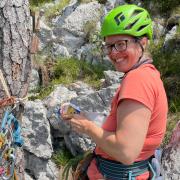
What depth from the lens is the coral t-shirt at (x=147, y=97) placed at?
2174mm

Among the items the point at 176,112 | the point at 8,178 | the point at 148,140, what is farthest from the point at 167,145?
the point at 148,140

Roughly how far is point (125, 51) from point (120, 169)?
69 centimetres

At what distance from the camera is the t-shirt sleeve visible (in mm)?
2154

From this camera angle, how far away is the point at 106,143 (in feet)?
7.33

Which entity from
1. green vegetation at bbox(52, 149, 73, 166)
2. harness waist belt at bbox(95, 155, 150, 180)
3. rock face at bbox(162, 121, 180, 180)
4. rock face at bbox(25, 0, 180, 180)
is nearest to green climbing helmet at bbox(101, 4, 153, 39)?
harness waist belt at bbox(95, 155, 150, 180)

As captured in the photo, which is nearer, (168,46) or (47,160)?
(47,160)

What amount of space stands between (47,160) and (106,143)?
133 inches

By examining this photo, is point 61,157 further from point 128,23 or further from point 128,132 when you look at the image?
point 128,132

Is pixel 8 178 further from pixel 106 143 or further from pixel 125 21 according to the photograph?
pixel 125 21

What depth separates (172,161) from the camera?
4.55 meters

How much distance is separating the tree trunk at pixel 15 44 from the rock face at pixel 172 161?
176cm

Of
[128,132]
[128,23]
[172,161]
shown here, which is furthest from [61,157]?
[128,132]

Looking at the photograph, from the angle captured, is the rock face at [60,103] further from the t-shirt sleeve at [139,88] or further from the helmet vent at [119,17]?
the t-shirt sleeve at [139,88]


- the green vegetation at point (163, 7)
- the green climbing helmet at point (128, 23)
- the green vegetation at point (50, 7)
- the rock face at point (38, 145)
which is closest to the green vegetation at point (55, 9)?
the green vegetation at point (50, 7)
